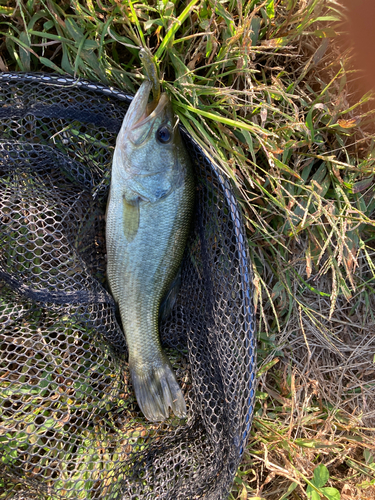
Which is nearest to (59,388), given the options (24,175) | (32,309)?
(32,309)

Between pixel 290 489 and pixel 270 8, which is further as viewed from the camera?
pixel 290 489

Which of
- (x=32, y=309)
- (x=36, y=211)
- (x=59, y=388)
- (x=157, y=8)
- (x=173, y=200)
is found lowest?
(x=59, y=388)

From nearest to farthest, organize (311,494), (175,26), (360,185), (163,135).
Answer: (175,26) → (163,135) → (311,494) → (360,185)

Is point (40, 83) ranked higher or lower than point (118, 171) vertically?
higher

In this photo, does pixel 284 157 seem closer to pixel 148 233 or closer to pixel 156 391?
pixel 148 233

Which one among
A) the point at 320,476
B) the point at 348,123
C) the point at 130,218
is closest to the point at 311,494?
the point at 320,476

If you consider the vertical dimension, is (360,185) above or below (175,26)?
below

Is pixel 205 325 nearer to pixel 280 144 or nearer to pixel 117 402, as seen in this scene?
pixel 117 402
